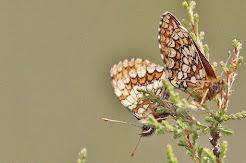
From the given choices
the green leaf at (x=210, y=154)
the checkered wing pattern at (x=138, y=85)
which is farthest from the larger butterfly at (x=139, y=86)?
the green leaf at (x=210, y=154)

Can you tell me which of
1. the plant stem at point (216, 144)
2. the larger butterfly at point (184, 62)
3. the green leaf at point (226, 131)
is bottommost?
the plant stem at point (216, 144)

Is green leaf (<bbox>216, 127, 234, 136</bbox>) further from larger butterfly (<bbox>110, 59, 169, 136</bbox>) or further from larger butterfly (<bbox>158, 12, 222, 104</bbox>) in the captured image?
larger butterfly (<bbox>110, 59, 169, 136</bbox>)

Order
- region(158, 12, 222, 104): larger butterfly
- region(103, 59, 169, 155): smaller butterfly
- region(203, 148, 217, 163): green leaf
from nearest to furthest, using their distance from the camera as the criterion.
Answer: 1. region(203, 148, 217, 163): green leaf
2. region(158, 12, 222, 104): larger butterfly
3. region(103, 59, 169, 155): smaller butterfly

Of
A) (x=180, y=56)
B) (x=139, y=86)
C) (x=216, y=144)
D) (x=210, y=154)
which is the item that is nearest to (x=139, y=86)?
(x=139, y=86)

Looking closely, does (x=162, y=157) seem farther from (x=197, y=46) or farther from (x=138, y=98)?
(x=197, y=46)

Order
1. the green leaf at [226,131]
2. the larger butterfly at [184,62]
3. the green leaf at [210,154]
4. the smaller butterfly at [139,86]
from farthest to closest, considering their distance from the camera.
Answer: the smaller butterfly at [139,86] → the larger butterfly at [184,62] → the green leaf at [226,131] → the green leaf at [210,154]

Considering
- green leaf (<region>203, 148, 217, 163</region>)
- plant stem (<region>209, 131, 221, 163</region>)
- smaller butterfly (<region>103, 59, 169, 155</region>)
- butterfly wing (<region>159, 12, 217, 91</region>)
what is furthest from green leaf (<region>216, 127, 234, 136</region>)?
smaller butterfly (<region>103, 59, 169, 155</region>)

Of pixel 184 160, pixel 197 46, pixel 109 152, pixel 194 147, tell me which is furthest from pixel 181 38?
pixel 109 152

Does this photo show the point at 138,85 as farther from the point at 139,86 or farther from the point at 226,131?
the point at 226,131

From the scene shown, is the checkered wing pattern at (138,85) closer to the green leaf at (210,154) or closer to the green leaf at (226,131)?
the green leaf at (226,131)
